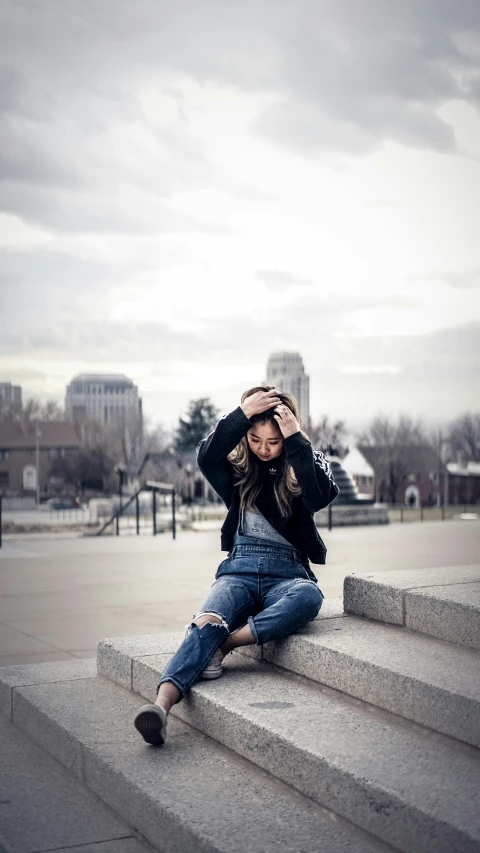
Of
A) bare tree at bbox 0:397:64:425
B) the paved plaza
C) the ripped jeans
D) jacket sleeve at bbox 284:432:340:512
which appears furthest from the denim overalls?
bare tree at bbox 0:397:64:425

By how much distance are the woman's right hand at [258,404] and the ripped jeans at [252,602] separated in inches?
22.2

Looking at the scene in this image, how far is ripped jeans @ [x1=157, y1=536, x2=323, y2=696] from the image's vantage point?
12.5ft

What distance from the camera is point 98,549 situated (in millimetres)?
12469

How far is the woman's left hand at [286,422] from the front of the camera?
158 inches

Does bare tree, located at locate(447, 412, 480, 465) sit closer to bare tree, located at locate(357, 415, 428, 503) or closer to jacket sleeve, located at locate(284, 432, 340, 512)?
bare tree, located at locate(357, 415, 428, 503)

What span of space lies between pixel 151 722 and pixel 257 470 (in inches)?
48.2

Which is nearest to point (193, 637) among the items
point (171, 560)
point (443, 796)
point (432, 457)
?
point (443, 796)

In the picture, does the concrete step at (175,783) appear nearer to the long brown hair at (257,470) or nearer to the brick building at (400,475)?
the long brown hair at (257,470)

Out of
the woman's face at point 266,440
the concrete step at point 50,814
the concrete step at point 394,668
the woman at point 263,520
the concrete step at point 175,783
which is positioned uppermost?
the woman's face at point 266,440

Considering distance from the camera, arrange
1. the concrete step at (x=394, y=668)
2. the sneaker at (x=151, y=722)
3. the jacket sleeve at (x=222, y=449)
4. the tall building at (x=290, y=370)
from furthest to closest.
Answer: the tall building at (x=290, y=370), the jacket sleeve at (x=222, y=449), the sneaker at (x=151, y=722), the concrete step at (x=394, y=668)

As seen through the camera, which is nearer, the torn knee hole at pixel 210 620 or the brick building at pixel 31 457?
the torn knee hole at pixel 210 620

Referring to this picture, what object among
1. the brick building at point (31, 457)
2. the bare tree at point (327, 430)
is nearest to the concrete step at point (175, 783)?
the bare tree at point (327, 430)

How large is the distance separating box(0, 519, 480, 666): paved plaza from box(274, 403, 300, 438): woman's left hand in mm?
2584

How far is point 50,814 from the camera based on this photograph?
3.34 metres
